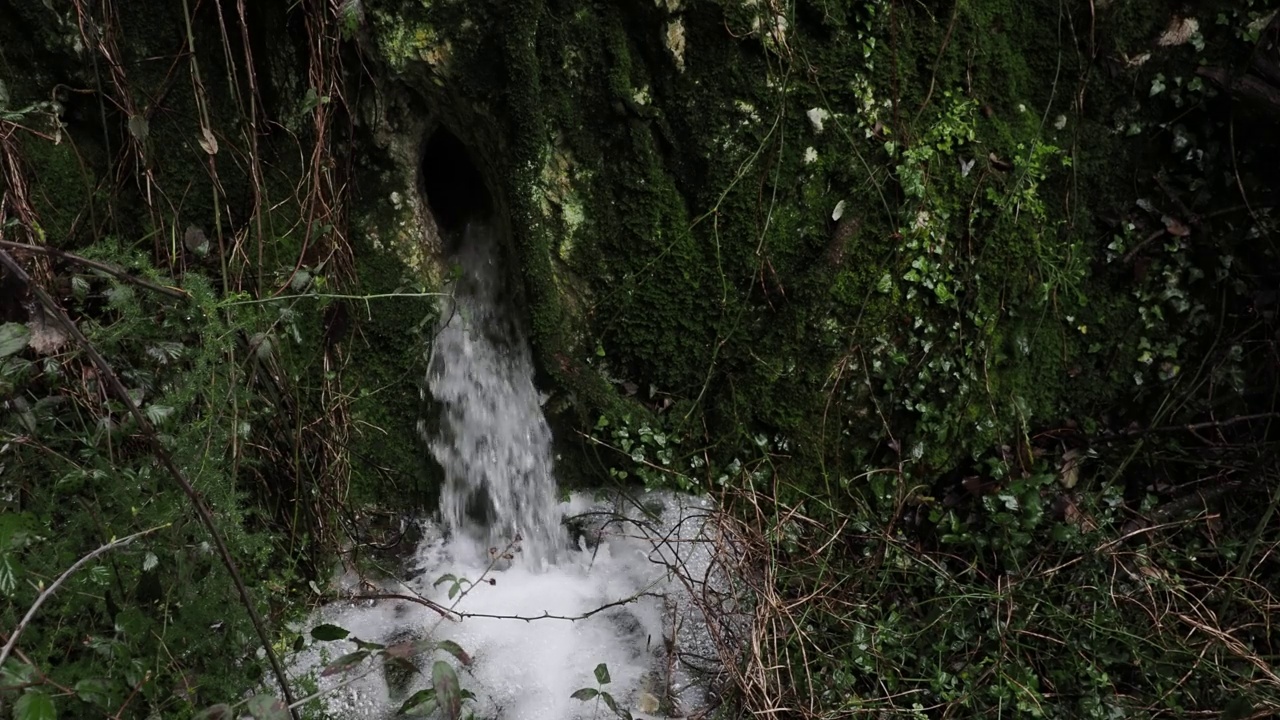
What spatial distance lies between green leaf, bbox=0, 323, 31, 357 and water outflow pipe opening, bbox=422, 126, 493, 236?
4.96 feet

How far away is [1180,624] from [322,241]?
2.84m

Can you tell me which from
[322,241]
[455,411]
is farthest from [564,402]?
[322,241]

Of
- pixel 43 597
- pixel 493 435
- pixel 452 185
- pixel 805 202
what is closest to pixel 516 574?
pixel 493 435

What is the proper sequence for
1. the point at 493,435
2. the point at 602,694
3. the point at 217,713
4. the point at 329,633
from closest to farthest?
the point at 217,713 → the point at 329,633 → the point at 602,694 → the point at 493,435

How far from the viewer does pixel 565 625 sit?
9.07 ft

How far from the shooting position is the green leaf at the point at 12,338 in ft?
5.66

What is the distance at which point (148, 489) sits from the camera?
81.4 inches

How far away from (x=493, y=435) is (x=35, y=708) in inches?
68.7

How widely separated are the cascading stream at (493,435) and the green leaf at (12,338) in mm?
1371

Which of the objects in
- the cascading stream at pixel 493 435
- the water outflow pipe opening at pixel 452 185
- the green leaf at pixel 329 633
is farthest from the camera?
the water outflow pipe opening at pixel 452 185

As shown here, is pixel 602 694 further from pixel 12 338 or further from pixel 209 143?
pixel 209 143

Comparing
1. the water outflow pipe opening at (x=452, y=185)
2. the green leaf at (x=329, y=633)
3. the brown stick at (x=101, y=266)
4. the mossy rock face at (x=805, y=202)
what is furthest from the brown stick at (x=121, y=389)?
the water outflow pipe opening at (x=452, y=185)

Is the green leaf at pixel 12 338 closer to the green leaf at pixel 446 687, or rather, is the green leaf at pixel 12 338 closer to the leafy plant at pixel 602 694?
the green leaf at pixel 446 687

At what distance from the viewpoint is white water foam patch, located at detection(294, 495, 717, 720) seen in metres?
2.49
